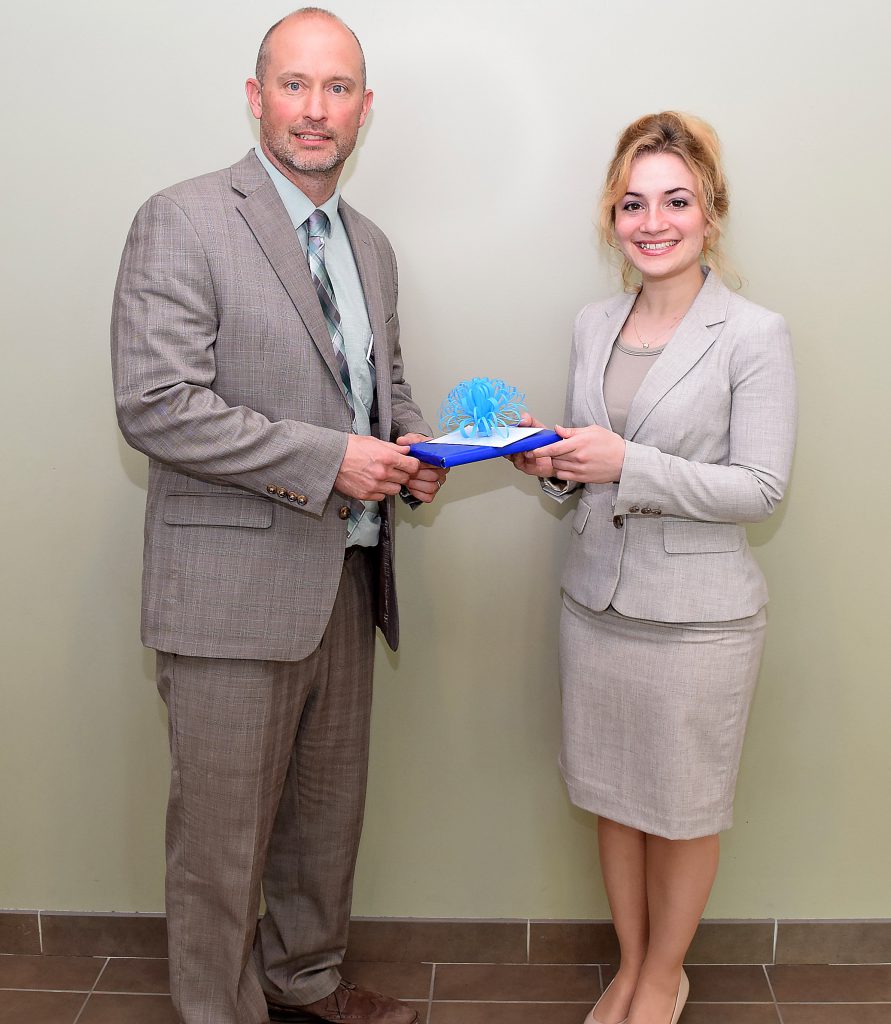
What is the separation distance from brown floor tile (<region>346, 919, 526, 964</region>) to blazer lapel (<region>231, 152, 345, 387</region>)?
5.13 feet

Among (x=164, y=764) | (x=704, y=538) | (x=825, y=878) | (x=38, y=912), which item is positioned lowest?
(x=38, y=912)

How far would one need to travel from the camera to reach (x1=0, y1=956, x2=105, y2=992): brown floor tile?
2.69 metres

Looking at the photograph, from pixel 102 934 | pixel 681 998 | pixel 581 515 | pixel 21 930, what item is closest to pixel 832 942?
pixel 681 998

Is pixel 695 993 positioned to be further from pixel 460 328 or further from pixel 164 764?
pixel 460 328

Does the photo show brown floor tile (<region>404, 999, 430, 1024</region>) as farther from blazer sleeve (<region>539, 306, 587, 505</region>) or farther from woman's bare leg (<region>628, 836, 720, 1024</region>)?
blazer sleeve (<region>539, 306, 587, 505</region>)

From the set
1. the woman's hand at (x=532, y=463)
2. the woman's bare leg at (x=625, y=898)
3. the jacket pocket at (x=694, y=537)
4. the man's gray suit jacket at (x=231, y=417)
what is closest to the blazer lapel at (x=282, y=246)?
the man's gray suit jacket at (x=231, y=417)

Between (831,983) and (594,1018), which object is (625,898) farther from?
(831,983)

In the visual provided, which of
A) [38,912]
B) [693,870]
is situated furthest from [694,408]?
[38,912]

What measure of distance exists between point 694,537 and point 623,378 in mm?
371

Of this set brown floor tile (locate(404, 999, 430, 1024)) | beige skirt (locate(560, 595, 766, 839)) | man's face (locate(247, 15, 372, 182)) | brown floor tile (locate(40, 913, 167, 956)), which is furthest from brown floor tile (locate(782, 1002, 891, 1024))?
man's face (locate(247, 15, 372, 182))

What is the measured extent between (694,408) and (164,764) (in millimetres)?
1649

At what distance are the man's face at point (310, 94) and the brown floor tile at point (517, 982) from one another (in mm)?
1992

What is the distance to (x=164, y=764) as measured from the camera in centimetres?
278

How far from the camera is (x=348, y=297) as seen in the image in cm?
222
